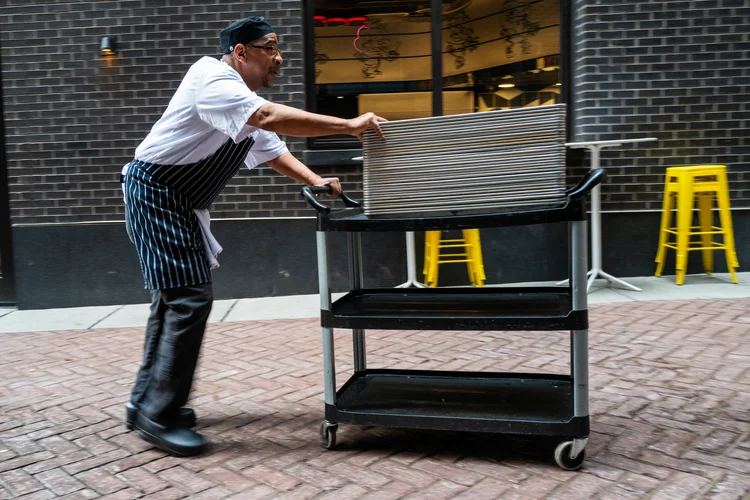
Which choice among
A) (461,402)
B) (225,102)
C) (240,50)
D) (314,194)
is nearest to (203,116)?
(225,102)

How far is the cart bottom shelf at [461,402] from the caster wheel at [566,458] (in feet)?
0.21

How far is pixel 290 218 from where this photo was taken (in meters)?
6.82

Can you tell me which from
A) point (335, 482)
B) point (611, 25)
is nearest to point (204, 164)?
point (335, 482)

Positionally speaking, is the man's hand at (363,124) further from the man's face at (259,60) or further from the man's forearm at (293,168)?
the man's forearm at (293,168)

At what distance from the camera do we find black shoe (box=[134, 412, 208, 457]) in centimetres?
329

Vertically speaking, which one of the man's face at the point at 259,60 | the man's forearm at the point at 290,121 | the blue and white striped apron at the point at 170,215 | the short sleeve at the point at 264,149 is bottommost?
the blue and white striped apron at the point at 170,215

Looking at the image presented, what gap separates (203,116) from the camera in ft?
10.0

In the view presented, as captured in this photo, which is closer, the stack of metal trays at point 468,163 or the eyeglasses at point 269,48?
the stack of metal trays at point 468,163

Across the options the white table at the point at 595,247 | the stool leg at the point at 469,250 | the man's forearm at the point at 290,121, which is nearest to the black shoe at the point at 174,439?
the man's forearm at the point at 290,121

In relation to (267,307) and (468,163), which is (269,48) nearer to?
(468,163)

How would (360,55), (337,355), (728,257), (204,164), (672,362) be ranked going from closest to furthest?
(204,164) → (672,362) → (337,355) → (728,257) → (360,55)

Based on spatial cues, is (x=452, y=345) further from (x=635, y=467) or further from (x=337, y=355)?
(x=635, y=467)

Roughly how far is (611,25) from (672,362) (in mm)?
3590

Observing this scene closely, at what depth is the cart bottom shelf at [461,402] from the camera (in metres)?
3.01
